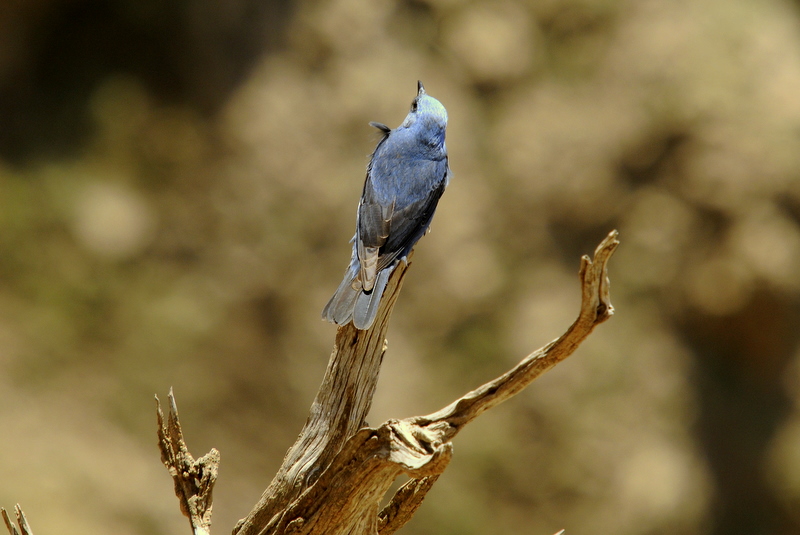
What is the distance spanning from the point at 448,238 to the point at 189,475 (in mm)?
4587

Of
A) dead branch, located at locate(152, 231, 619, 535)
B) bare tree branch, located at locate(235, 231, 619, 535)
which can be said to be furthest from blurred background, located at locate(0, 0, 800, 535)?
bare tree branch, located at locate(235, 231, 619, 535)

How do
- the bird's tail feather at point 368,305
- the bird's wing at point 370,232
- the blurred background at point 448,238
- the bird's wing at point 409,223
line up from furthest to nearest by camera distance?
the blurred background at point 448,238, the bird's wing at point 409,223, the bird's wing at point 370,232, the bird's tail feather at point 368,305

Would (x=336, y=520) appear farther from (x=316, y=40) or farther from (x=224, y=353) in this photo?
(x=316, y=40)

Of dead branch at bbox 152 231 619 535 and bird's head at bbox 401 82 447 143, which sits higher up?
bird's head at bbox 401 82 447 143

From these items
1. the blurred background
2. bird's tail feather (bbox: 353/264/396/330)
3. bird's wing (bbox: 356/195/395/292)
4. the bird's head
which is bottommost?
bird's tail feather (bbox: 353/264/396/330)

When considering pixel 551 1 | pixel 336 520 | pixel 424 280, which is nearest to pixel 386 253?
pixel 336 520

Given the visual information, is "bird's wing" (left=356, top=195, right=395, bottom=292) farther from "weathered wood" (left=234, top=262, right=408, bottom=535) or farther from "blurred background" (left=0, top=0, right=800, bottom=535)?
"blurred background" (left=0, top=0, right=800, bottom=535)

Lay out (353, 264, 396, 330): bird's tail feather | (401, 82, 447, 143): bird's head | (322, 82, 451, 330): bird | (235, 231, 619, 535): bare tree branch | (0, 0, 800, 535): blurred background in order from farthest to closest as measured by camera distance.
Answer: (0, 0, 800, 535): blurred background → (401, 82, 447, 143): bird's head → (322, 82, 451, 330): bird → (353, 264, 396, 330): bird's tail feather → (235, 231, 619, 535): bare tree branch

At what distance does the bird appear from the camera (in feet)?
9.19

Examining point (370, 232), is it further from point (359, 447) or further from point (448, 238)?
point (448, 238)

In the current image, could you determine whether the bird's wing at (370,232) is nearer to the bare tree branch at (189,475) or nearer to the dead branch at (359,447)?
the dead branch at (359,447)

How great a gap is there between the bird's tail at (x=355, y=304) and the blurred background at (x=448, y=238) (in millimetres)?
4039

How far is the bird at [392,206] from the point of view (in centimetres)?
280

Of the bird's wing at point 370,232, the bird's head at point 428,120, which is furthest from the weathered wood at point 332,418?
the bird's head at point 428,120
